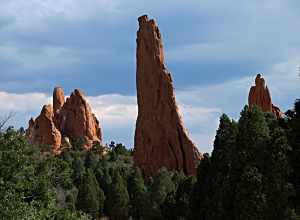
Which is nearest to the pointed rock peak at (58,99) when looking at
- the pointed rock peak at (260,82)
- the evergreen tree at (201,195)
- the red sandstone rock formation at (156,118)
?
the red sandstone rock formation at (156,118)

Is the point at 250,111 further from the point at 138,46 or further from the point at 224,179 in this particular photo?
the point at 138,46

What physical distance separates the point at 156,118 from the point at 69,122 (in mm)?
34113

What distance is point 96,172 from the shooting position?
76.1 meters

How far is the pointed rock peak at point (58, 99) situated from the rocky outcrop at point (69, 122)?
0.02 metres

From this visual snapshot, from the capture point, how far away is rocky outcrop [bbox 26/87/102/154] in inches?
4242

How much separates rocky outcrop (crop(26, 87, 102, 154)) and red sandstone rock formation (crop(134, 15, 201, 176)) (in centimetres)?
2714

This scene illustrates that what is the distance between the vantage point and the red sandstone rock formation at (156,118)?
266 feet

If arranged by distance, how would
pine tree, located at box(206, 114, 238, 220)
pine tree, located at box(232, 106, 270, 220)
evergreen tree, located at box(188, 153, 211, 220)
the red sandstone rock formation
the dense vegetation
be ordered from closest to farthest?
the dense vegetation
pine tree, located at box(232, 106, 270, 220)
pine tree, located at box(206, 114, 238, 220)
evergreen tree, located at box(188, 153, 211, 220)
the red sandstone rock formation

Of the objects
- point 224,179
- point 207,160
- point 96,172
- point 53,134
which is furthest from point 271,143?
point 53,134

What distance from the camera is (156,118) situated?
82375mm

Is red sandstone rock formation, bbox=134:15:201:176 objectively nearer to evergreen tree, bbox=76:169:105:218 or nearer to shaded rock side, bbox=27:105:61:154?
evergreen tree, bbox=76:169:105:218

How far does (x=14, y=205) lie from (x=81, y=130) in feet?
318

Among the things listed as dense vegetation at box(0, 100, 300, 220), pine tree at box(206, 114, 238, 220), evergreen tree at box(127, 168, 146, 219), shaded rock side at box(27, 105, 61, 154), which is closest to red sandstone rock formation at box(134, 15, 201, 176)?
evergreen tree at box(127, 168, 146, 219)

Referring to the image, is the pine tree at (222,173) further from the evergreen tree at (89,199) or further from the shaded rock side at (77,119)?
the shaded rock side at (77,119)
